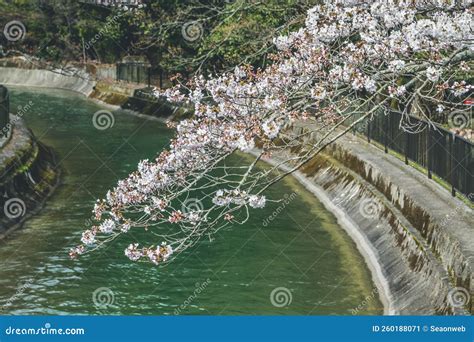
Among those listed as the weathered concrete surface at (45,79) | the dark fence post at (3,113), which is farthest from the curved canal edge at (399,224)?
the weathered concrete surface at (45,79)

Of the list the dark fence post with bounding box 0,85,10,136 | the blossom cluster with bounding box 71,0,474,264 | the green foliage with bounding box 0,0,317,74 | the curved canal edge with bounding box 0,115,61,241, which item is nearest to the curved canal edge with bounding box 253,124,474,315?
the blossom cluster with bounding box 71,0,474,264

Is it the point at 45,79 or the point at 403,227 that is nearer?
the point at 403,227

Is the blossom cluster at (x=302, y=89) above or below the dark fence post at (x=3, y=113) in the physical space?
below

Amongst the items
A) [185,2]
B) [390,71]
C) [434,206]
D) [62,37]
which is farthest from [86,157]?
[62,37]

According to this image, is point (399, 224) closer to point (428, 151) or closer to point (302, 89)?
point (428, 151)

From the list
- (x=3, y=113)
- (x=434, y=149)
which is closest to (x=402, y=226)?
A: (x=434, y=149)

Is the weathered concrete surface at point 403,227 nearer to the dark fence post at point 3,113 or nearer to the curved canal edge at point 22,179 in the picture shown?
the curved canal edge at point 22,179

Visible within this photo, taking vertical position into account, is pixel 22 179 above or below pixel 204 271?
above
